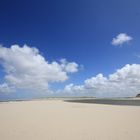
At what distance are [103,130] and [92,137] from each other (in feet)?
5.91

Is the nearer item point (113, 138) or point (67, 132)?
point (113, 138)

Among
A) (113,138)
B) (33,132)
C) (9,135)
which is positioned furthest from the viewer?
(33,132)

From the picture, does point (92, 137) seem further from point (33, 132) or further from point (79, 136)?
point (33, 132)

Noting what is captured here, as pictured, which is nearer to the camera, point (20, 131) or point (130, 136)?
point (130, 136)

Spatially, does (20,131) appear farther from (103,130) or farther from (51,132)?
(103,130)

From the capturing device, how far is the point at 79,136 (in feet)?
30.7

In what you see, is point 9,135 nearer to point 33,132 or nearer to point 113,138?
point 33,132

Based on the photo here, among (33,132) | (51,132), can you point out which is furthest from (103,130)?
(33,132)

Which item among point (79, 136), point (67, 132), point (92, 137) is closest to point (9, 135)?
point (67, 132)

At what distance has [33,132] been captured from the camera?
404 inches

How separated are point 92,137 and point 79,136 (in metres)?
0.75

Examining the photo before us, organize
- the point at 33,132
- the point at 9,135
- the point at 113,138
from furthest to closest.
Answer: the point at 33,132
the point at 9,135
the point at 113,138

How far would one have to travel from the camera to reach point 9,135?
31.4 feet

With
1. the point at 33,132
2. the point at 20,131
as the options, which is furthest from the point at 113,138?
the point at 20,131
